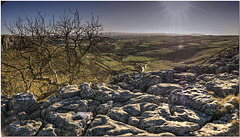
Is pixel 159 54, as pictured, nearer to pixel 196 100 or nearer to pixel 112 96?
pixel 196 100

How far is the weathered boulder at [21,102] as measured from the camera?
279 inches

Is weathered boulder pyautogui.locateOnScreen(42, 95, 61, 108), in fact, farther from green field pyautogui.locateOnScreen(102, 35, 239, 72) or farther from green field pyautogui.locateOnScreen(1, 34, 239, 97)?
green field pyautogui.locateOnScreen(102, 35, 239, 72)

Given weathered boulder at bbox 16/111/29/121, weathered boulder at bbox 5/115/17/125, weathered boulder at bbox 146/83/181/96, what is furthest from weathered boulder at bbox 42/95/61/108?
weathered boulder at bbox 146/83/181/96

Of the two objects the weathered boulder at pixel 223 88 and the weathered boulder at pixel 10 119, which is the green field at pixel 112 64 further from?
the weathered boulder at pixel 223 88

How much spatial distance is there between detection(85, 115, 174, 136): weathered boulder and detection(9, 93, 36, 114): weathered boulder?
460cm

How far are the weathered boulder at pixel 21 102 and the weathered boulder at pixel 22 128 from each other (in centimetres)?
124

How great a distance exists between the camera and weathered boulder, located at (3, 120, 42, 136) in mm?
5695

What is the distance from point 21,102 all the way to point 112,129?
6.09m

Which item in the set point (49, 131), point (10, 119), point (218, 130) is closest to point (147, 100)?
point (218, 130)

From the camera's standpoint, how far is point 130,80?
11.9m

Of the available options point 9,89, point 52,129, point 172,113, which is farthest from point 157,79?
point 9,89

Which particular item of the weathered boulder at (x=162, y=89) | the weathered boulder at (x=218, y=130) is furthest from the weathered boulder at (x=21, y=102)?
the weathered boulder at (x=218, y=130)

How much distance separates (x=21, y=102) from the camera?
24.1 feet

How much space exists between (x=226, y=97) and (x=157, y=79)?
5058 mm
